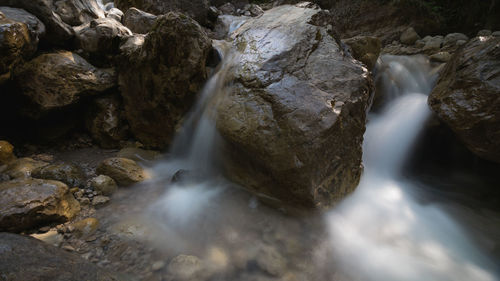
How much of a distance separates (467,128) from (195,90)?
146 inches

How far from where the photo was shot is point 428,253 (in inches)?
83.7

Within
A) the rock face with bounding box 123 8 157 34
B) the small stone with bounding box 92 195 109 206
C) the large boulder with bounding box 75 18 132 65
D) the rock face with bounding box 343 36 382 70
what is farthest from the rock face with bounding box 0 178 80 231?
the rock face with bounding box 343 36 382 70

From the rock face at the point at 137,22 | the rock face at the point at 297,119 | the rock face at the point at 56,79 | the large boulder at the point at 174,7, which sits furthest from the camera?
the large boulder at the point at 174,7

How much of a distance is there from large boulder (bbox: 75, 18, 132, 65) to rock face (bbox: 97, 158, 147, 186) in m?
1.83

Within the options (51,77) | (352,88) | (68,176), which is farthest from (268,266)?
(51,77)

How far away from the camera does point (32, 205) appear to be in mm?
1910

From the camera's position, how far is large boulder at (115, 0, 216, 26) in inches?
228

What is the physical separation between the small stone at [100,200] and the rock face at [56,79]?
1.67 metres

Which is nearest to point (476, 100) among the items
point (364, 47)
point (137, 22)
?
point (364, 47)

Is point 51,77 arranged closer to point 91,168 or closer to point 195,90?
point 91,168

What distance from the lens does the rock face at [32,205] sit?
1.82 m

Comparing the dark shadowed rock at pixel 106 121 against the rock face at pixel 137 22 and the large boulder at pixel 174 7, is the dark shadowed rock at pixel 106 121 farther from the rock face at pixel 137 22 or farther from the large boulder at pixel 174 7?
the large boulder at pixel 174 7

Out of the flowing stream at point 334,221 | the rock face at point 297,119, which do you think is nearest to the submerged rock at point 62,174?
the flowing stream at point 334,221

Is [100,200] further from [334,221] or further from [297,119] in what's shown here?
[334,221]
